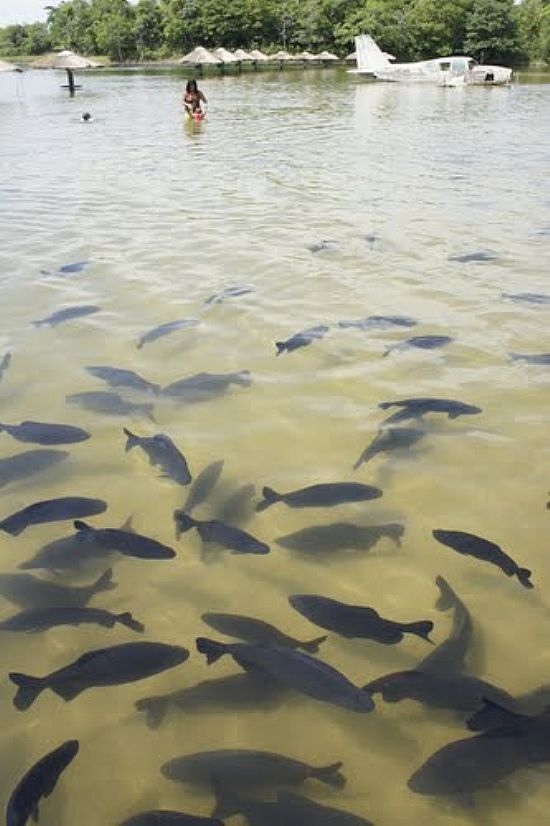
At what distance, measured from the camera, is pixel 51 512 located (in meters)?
3.81

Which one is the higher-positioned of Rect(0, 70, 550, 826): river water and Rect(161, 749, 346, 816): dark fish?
Rect(0, 70, 550, 826): river water

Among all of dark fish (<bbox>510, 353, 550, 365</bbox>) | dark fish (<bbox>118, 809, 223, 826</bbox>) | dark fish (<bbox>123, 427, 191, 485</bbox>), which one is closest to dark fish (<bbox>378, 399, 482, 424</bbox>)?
dark fish (<bbox>510, 353, 550, 365</bbox>)

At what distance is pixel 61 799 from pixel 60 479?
7.30 feet

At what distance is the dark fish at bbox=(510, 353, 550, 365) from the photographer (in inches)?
227

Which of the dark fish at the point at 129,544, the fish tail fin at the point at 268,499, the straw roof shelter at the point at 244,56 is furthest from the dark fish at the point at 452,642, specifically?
the straw roof shelter at the point at 244,56

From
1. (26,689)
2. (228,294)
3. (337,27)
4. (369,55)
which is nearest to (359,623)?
(26,689)

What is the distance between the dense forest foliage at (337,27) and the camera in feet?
257

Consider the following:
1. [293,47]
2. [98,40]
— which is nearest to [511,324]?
[293,47]

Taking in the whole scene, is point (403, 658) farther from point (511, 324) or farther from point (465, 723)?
point (511, 324)

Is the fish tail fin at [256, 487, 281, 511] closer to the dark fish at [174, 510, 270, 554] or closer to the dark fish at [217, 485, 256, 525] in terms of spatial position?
the dark fish at [217, 485, 256, 525]

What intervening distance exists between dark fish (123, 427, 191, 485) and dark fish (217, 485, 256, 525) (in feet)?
1.10

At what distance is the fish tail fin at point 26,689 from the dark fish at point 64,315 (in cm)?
452

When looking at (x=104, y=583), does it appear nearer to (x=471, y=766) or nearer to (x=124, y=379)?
(x=471, y=766)

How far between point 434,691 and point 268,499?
1.61 m
